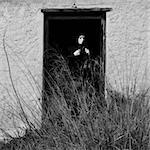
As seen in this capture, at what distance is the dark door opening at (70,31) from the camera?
21.4 ft

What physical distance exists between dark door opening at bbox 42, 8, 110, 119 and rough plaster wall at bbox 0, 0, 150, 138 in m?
0.10

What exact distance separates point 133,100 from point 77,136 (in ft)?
2.24

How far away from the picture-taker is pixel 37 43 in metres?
6.55

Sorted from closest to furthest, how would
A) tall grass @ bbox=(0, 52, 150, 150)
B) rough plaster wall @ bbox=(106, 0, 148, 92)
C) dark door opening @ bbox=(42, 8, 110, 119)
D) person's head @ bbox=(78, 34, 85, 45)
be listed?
tall grass @ bbox=(0, 52, 150, 150)
rough plaster wall @ bbox=(106, 0, 148, 92)
dark door opening @ bbox=(42, 8, 110, 119)
person's head @ bbox=(78, 34, 85, 45)

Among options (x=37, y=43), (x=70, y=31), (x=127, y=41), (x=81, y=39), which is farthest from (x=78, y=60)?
(x=127, y=41)

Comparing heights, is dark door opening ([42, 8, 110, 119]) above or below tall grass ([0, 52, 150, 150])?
above

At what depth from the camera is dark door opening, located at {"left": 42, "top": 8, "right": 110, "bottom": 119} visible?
21.4ft

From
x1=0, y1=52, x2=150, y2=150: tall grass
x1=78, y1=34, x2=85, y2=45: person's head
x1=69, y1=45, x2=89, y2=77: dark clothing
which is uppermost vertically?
x1=78, y1=34, x2=85, y2=45: person's head

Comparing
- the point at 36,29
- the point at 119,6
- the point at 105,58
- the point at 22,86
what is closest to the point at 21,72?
the point at 22,86

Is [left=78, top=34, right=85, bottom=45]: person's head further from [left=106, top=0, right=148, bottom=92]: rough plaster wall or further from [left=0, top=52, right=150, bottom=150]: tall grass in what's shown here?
[left=0, top=52, right=150, bottom=150]: tall grass

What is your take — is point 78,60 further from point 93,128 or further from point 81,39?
point 93,128

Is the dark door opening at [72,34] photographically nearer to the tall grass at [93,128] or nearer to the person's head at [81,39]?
the person's head at [81,39]

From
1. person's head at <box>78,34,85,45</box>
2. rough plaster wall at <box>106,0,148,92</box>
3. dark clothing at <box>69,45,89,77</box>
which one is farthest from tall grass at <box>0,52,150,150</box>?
person's head at <box>78,34,85,45</box>

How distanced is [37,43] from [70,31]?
1.80ft
